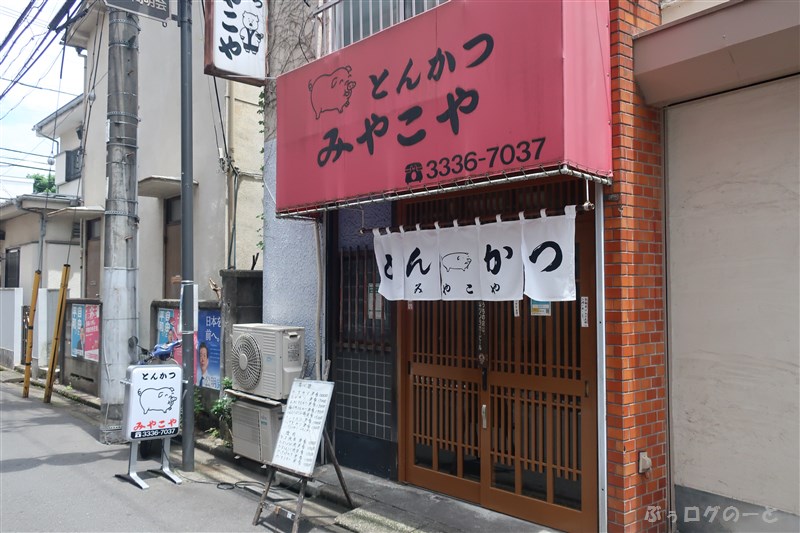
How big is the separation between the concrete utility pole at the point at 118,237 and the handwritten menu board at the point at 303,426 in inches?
159

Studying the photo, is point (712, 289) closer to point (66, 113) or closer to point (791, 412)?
point (791, 412)

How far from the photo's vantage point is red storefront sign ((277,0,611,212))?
4.30 meters

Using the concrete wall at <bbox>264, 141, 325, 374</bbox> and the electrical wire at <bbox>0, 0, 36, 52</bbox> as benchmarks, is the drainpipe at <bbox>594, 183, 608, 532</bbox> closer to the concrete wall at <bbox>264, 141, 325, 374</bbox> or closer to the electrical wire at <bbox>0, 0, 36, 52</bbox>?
the concrete wall at <bbox>264, 141, 325, 374</bbox>

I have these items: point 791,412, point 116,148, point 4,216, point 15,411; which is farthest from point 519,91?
point 4,216

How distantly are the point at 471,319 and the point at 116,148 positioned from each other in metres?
6.19

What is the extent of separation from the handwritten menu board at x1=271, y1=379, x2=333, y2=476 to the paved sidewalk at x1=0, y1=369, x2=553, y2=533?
602 mm

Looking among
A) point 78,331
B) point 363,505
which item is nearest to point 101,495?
point 363,505

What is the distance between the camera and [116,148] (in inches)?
345

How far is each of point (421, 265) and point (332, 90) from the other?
2104 millimetres

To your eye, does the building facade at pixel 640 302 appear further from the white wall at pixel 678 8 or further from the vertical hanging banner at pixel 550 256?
the vertical hanging banner at pixel 550 256

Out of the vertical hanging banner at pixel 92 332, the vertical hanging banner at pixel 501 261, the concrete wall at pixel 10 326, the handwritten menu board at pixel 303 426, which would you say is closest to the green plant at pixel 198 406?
the handwritten menu board at pixel 303 426

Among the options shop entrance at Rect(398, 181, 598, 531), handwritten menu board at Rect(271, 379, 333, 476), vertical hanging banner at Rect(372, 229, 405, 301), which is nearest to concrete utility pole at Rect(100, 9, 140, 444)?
handwritten menu board at Rect(271, 379, 333, 476)

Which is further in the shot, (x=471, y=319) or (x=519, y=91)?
(x=471, y=319)

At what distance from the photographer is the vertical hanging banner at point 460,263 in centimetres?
533
